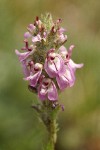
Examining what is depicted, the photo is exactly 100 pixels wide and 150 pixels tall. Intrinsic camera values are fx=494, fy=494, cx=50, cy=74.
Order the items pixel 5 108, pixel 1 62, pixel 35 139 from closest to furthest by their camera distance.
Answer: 1. pixel 35 139
2. pixel 5 108
3. pixel 1 62

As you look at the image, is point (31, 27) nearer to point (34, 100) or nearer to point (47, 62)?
point (47, 62)

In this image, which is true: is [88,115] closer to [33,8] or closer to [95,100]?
[95,100]

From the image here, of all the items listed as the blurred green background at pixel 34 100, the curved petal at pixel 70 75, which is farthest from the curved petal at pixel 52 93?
the blurred green background at pixel 34 100

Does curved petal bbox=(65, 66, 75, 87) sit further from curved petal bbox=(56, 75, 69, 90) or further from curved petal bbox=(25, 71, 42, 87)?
curved petal bbox=(25, 71, 42, 87)

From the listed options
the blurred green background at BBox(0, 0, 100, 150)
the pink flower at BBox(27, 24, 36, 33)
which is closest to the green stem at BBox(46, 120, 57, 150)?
the pink flower at BBox(27, 24, 36, 33)

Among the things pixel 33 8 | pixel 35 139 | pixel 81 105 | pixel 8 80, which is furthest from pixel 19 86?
pixel 33 8

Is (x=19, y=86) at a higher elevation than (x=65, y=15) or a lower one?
lower

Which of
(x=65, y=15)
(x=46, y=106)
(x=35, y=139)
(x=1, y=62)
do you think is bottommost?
(x=35, y=139)

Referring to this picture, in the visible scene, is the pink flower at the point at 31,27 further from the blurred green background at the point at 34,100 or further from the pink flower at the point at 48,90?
the blurred green background at the point at 34,100
